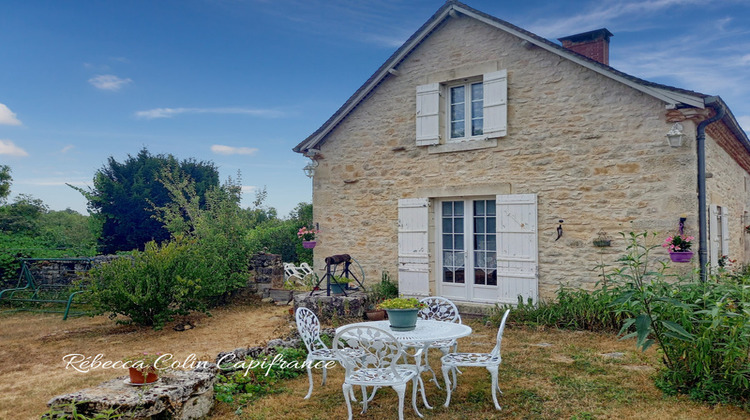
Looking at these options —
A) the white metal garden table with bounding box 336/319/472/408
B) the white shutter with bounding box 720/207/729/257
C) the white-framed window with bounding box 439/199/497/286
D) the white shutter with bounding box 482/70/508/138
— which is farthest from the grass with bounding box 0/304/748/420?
the white shutter with bounding box 720/207/729/257

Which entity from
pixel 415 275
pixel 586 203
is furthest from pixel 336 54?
pixel 586 203

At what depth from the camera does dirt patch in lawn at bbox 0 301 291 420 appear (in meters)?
4.74

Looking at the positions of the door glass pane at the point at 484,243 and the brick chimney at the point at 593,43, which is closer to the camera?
the door glass pane at the point at 484,243

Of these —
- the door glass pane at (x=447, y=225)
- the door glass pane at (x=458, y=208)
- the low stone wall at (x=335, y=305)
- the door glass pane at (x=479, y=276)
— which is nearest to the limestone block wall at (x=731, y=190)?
the door glass pane at (x=479, y=276)

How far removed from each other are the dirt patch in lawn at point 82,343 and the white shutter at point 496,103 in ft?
15.4

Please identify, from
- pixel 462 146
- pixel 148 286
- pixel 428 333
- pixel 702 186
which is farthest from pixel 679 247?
pixel 148 286

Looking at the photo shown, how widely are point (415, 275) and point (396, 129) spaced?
2759 millimetres

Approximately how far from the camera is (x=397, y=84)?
895 centimetres

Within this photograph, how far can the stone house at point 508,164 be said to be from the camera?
22.2ft

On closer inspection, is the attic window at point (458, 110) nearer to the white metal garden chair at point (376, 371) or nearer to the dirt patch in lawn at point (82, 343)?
the dirt patch in lawn at point (82, 343)

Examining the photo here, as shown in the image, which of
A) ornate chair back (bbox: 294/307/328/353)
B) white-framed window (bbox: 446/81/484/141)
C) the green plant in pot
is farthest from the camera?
the green plant in pot

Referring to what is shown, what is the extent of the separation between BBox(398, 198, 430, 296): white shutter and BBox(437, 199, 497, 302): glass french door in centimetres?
30

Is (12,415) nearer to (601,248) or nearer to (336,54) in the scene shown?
(601,248)

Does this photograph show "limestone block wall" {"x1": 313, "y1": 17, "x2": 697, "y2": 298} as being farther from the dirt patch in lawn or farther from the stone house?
the dirt patch in lawn
